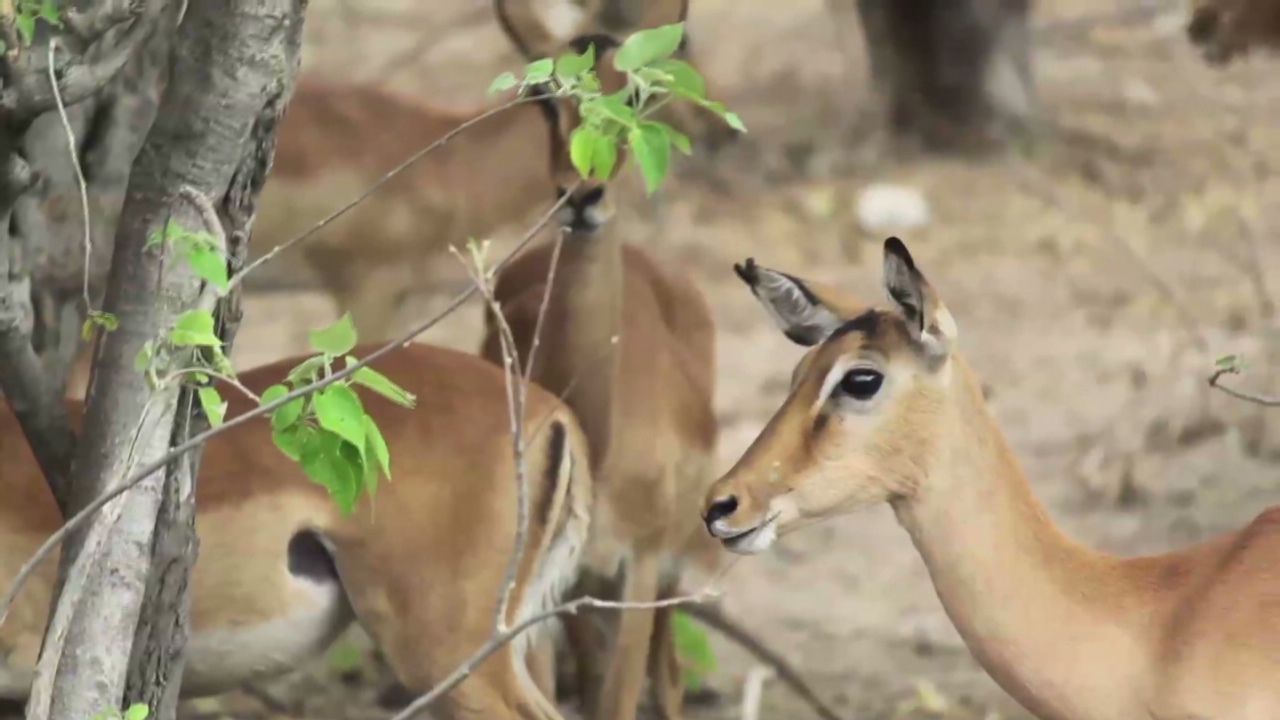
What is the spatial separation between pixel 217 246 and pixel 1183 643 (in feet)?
4.56

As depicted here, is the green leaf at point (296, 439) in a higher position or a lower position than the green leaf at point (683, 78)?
lower

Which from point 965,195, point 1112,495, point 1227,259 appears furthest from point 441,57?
point 1112,495

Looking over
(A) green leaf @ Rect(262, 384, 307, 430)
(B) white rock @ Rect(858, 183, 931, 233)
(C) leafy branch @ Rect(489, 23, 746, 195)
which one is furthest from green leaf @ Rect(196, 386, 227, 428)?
(B) white rock @ Rect(858, 183, 931, 233)

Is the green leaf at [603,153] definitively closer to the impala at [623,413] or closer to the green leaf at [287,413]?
the green leaf at [287,413]

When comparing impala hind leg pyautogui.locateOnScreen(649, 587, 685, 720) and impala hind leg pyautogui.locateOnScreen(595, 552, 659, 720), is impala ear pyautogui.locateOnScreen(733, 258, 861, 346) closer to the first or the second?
impala hind leg pyautogui.locateOnScreen(595, 552, 659, 720)

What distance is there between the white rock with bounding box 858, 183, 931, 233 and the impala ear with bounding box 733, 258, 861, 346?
230 inches

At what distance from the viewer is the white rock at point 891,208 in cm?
890

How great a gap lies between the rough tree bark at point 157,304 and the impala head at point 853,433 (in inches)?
29.8

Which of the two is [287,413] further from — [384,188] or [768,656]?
[384,188]

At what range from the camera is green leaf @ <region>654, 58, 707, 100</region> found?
2.33 m

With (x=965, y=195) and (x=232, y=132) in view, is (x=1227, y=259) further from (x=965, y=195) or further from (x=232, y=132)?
(x=232, y=132)

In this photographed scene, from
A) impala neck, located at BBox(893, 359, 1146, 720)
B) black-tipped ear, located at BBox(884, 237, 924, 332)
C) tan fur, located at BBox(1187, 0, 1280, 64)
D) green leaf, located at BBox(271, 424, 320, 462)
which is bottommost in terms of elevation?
tan fur, located at BBox(1187, 0, 1280, 64)

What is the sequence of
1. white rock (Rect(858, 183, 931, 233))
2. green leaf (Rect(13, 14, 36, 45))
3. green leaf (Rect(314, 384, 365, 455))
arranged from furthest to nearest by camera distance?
1. white rock (Rect(858, 183, 931, 233))
2. green leaf (Rect(13, 14, 36, 45))
3. green leaf (Rect(314, 384, 365, 455))

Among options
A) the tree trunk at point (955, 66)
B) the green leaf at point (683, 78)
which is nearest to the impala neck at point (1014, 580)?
the green leaf at point (683, 78)
